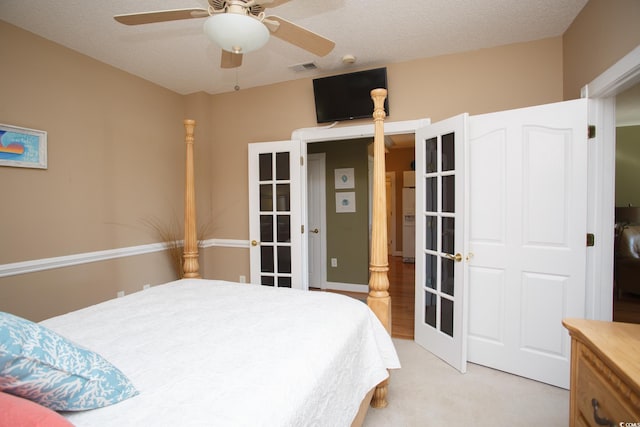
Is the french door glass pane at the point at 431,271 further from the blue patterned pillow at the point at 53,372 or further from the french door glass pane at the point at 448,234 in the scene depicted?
the blue patterned pillow at the point at 53,372

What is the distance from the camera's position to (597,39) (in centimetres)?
194

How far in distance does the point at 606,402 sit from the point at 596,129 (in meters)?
1.85

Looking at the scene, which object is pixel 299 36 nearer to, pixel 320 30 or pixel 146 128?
pixel 320 30

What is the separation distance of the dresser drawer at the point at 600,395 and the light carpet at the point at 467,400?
876mm

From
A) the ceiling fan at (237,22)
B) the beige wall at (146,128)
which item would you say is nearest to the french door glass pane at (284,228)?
the beige wall at (146,128)

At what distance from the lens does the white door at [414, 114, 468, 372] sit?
2.34 metres

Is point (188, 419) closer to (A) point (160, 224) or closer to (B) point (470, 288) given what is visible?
(B) point (470, 288)

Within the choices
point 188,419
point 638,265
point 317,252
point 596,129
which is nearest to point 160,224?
point 317,252

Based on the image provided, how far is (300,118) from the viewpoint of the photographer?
11.1ft

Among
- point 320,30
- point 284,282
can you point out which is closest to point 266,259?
point 284,282

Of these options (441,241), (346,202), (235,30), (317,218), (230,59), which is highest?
(230,59)

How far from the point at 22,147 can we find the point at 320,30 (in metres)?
2.42

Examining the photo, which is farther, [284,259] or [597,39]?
[284,259]

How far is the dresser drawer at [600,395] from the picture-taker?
2.84 ft
